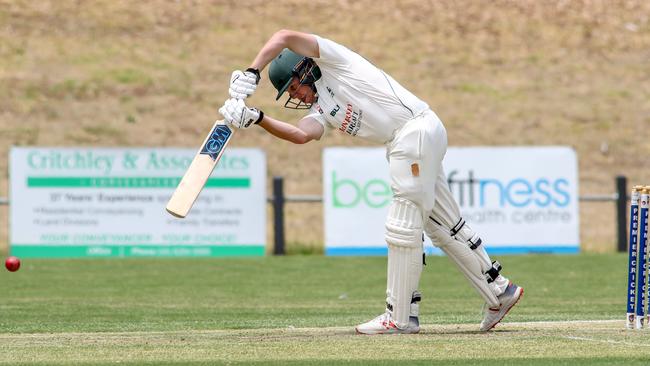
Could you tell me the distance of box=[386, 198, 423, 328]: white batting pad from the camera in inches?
316

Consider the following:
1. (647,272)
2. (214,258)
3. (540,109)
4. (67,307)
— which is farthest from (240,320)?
(540,109)

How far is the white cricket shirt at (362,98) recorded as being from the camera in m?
8.06

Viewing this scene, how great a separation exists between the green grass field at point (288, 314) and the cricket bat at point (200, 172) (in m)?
0.79

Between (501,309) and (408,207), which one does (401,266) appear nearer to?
(408,207)

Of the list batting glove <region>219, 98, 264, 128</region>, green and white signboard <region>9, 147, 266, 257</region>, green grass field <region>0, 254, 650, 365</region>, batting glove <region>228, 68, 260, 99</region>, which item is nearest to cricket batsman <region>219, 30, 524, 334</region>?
batting glove <region>219, 98, 264, 128</region>

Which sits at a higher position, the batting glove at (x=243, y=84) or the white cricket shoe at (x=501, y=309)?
the batting glove at (x=243, y=84)

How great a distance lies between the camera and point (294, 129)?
8055 mm

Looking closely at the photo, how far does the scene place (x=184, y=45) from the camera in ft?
114

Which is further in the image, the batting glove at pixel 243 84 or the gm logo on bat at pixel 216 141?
the gm logo on bat at pixel 216 141

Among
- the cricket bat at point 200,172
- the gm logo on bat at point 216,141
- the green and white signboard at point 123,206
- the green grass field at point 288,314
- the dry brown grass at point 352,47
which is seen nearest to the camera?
the green grass field at point 288,314

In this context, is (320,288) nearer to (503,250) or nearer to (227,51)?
(503,250)

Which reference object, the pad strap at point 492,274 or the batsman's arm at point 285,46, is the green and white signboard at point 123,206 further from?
the batsman's arm at point 285,46

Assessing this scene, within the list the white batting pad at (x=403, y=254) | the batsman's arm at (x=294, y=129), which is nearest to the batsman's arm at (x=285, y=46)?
the batsman's arm at (x=294, y=129)

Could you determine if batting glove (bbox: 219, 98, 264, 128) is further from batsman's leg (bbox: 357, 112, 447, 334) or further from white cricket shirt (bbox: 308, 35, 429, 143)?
batsman's leg (bbox: 357, 112, 447, 334)
